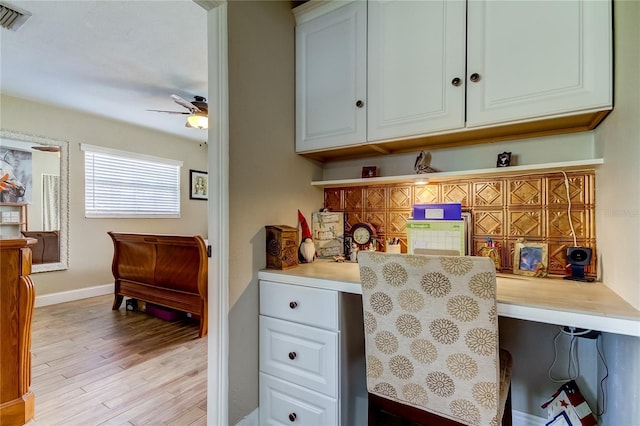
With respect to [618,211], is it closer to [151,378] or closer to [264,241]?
[264,241]

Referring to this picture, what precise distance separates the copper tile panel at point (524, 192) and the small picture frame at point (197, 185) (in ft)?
16.5

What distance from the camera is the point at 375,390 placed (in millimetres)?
1144

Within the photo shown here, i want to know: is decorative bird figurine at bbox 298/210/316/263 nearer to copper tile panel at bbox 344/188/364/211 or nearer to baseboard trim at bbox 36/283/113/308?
copper tile panel at bbox 344/188/364/211

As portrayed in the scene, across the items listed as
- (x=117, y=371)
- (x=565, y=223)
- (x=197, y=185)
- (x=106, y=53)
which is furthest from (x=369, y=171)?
(x=197, y=185)

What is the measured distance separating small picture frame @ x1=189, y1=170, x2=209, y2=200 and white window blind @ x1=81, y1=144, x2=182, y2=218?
25 cm

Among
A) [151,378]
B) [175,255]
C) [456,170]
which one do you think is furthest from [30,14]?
[456,170]

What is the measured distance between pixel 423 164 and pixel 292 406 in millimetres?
1412

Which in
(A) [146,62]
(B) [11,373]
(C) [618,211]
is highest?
(A) [146,62]

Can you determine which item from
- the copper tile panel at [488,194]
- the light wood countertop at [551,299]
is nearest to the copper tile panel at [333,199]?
the light wood countertop at [551,299]

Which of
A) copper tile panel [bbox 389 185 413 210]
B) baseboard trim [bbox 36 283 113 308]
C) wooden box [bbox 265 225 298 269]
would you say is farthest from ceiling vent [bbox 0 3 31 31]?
baseboard trim [bbox 36 283 113 308]

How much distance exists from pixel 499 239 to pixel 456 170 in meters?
0.43

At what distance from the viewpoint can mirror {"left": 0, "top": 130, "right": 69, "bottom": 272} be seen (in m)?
3.40

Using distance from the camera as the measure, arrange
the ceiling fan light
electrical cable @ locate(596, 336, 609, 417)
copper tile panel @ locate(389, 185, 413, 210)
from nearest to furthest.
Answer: electrical cable @ locate(596, 336, 609, 417), copper tile panel @ locate(389, 185, 413, 210), the ceiling fan light

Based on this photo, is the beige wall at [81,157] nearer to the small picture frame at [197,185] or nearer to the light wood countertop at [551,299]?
the small picture frame at [197,185]
